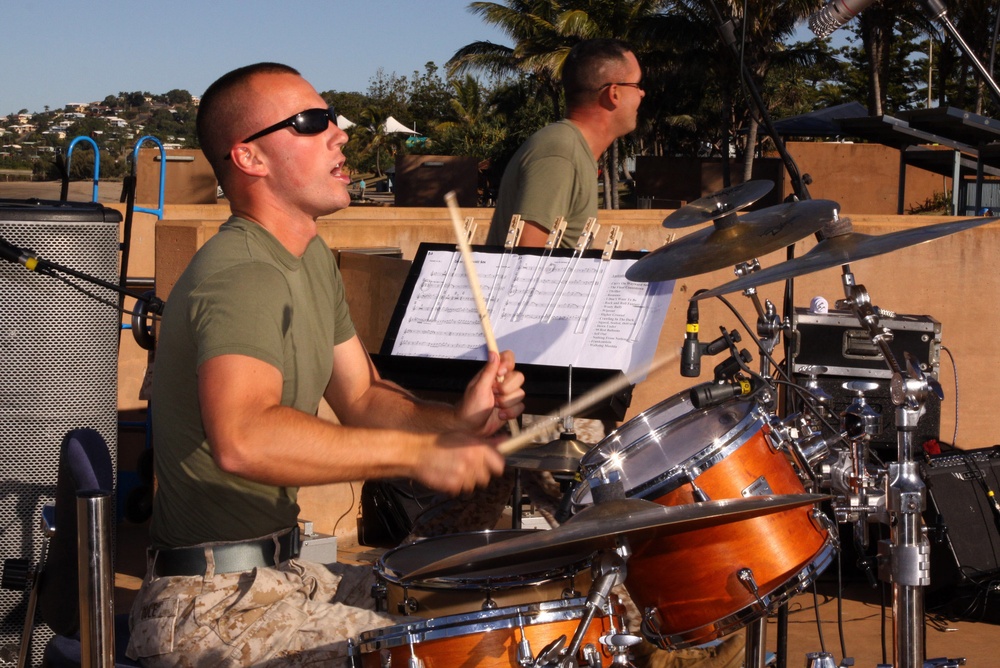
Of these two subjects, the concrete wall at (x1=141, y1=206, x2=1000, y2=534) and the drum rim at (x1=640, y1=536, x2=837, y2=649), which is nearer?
the drum rim at (x1=640, y1=536, x2=837, y2=649)

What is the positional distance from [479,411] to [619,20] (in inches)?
1341

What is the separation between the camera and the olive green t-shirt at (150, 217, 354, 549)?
2246 mm

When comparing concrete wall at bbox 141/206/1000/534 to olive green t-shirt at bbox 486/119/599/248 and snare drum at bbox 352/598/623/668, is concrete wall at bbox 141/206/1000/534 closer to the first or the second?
olive green t-shirt at bbox 486/119/599/248

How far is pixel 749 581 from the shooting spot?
8.64 ft

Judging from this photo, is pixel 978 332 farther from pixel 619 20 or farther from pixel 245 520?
pixel 619 20

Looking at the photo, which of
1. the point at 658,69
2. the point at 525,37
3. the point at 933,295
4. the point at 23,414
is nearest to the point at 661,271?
the point at 23,414

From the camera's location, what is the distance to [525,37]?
3816 centimetres

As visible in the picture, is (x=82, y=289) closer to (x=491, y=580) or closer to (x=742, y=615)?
(x=491, y=580)

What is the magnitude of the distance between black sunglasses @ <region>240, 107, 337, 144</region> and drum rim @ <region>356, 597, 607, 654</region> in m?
1.17

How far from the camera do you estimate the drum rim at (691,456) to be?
8.64 feet

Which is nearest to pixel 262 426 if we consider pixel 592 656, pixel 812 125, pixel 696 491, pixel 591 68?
pixel 592 656

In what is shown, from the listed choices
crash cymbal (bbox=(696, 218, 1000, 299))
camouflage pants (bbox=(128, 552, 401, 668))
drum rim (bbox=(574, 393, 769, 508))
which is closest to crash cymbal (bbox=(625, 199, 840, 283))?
crash cymbal (bbox=(696, 218, 1000, 299))

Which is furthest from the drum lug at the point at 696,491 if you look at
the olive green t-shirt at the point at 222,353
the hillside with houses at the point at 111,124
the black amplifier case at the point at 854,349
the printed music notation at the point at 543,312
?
the hillside with houses at the point at 111,124

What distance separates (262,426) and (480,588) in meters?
0.60
